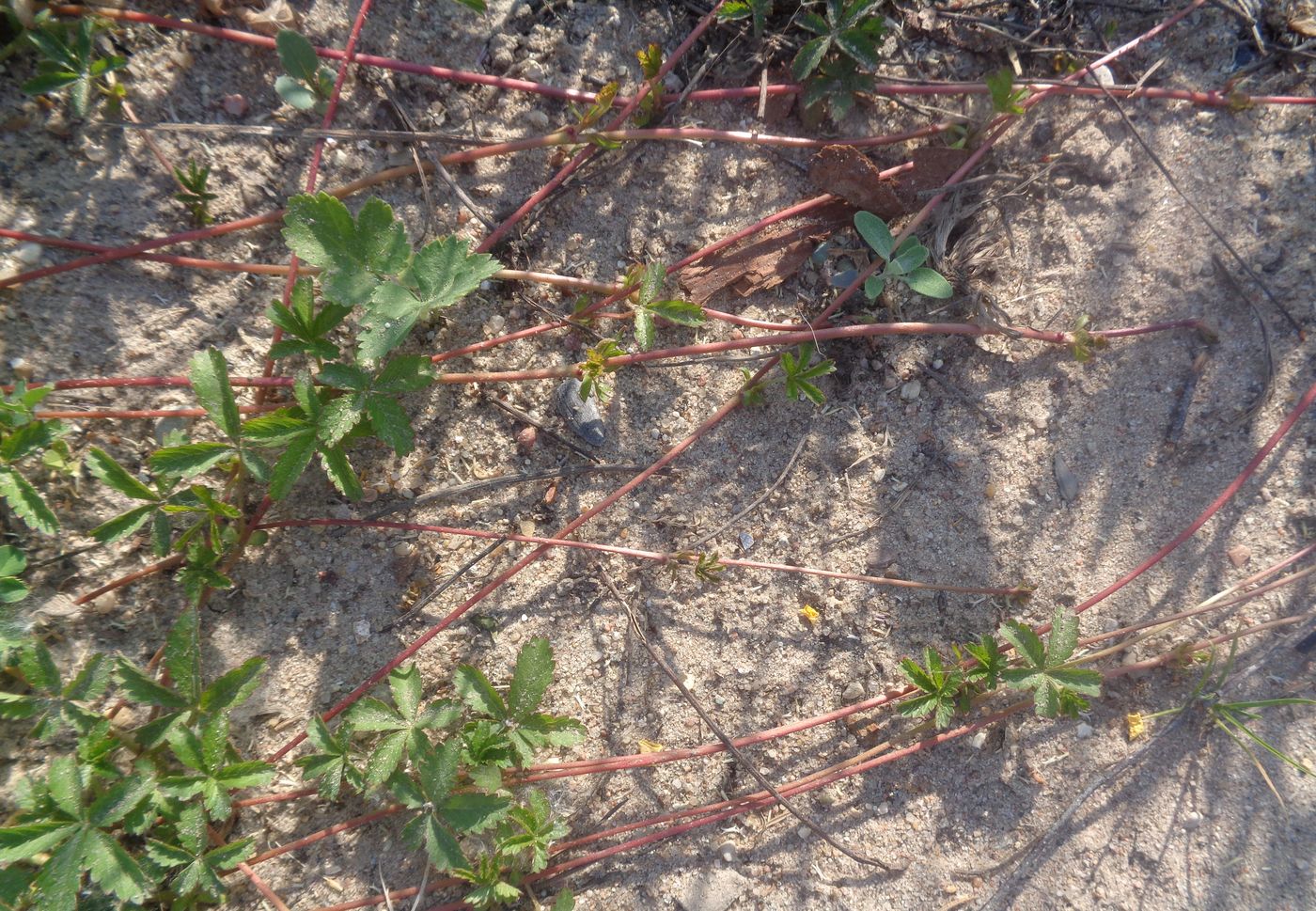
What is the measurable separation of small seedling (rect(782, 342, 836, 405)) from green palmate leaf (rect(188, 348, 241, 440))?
144 centimetres

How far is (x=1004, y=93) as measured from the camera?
220cm

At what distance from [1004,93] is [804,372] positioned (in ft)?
3.19

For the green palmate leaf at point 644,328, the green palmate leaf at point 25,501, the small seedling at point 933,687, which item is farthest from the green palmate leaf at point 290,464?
the small seedling at point 933,687

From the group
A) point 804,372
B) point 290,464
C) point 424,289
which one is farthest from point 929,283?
point 290,464

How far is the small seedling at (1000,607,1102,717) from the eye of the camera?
6.97 feet

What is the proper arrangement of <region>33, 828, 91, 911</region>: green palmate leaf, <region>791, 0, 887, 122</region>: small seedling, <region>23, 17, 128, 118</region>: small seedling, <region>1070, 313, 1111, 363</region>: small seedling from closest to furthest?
<region>33, 828, 91, 911</region>: green palmate leaf
<region>23, 17, 128, 118</region>: small seedling
<region>791, 0, 887, 122</region>: small seedling
<region>1070, 313, 1111, 363</region>: small seedling

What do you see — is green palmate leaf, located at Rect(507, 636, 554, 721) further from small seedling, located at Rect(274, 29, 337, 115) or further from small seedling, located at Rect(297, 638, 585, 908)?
small seedling, located at Rect(274, 29, 337, 115)

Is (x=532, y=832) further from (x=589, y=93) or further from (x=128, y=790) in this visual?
(x=589, y=93)

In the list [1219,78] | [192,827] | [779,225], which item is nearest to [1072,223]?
[1219,78]

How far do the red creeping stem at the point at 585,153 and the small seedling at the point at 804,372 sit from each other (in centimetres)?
83

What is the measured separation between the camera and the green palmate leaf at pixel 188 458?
74.6 inches

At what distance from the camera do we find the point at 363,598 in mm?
2199

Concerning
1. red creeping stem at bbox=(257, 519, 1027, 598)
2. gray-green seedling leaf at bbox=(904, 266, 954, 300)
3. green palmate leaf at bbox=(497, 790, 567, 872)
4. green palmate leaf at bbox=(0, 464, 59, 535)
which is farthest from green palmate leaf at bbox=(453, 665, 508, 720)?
gray-green seedling leaf at bbox=(904, 266, 954, 300)

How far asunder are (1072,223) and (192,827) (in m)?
2.99
